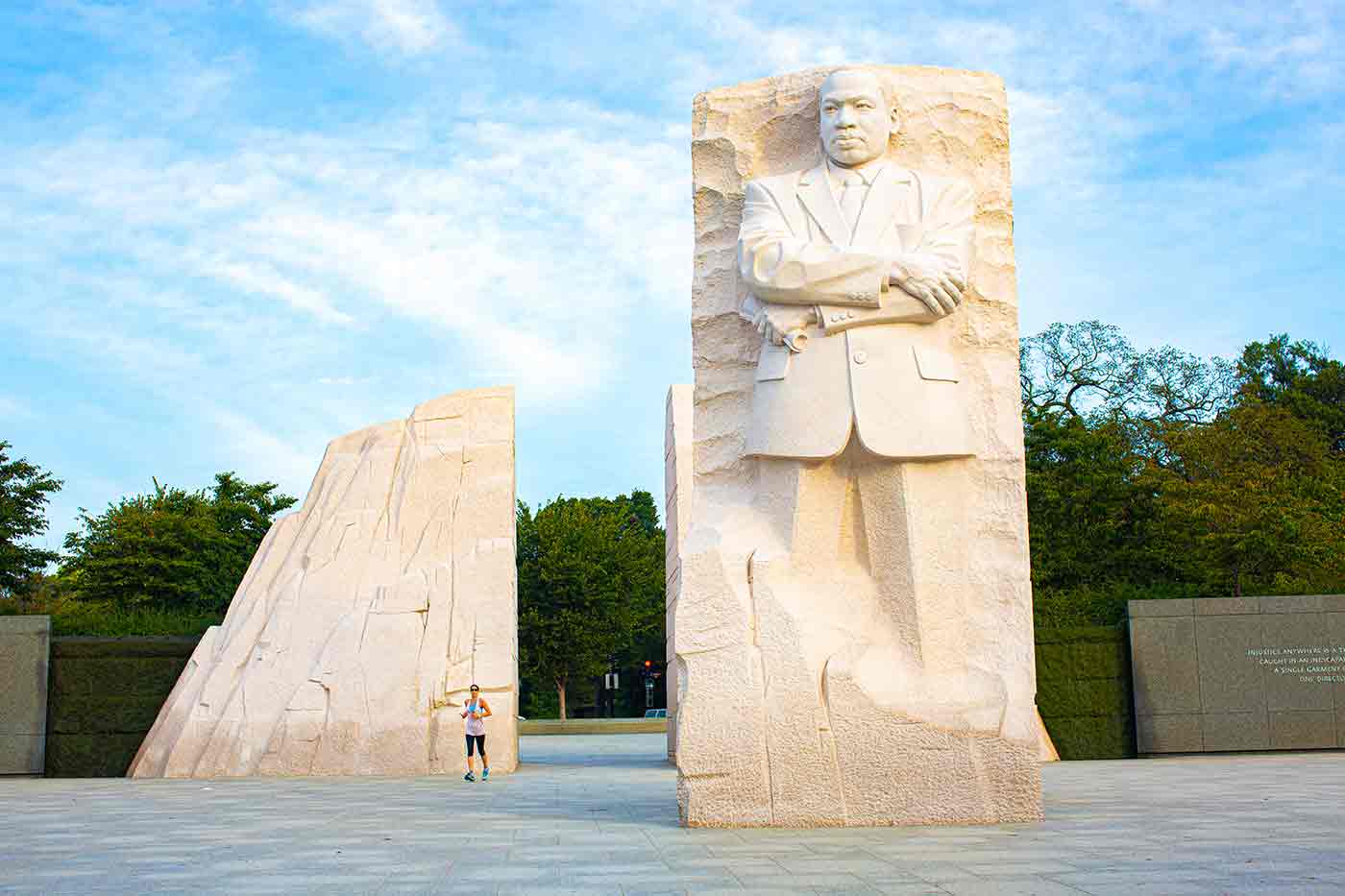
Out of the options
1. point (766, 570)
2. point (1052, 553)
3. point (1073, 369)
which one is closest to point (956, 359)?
point (766, 570)

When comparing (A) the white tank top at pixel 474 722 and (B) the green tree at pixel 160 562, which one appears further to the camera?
(B) the green tree at pixel 160 562

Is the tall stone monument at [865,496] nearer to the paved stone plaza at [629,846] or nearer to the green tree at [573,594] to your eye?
the paved stone plaza at [629,846]

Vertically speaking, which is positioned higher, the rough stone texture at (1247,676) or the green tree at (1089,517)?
the green tree at (1089,517)

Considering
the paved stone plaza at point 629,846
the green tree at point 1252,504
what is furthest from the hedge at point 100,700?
the green tree at point 1252,504

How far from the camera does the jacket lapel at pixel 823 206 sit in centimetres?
799

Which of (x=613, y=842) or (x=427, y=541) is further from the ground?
(x=427, y=541)

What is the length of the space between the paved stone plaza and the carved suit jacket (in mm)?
2321

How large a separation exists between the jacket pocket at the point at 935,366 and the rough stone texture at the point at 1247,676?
10.00m

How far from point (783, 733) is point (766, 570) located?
97 centimetres

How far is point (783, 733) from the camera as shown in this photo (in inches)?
296

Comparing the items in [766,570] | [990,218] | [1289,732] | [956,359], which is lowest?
[1289,732]

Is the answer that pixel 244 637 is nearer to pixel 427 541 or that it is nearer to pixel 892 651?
pixel 427 541

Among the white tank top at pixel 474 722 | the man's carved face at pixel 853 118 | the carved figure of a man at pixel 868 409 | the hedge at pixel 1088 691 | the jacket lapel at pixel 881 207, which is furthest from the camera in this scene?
the hedge at pixel 1088 691

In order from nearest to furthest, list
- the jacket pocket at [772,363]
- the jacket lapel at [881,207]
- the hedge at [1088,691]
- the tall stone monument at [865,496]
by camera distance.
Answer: the tall stone monument at [865,496]
the jacket pocket at [772,363]
the jacket lapel at [881,207]
the hedge at [1088,691]
